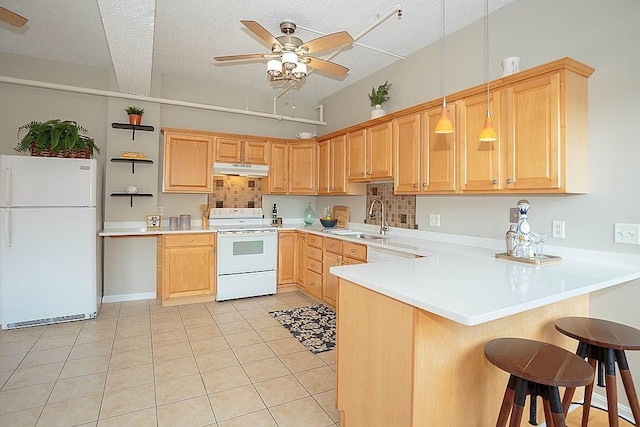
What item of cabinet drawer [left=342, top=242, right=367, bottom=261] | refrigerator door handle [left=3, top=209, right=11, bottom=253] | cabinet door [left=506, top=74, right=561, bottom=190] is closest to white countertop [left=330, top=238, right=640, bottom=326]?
cabinet door [left=506, top=74, right=561, bottom=190]

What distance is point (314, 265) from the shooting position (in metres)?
4.29

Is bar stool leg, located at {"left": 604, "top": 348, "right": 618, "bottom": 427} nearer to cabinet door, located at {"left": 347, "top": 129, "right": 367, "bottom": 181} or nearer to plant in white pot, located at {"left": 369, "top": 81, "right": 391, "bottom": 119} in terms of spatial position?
cabinet door, located at {"left": 347, "top": 129, "right": 367, "bottom": 181}

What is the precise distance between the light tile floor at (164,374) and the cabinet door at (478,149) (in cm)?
184

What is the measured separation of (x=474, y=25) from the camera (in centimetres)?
300

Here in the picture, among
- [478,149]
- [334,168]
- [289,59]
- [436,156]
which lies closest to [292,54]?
[289,59]

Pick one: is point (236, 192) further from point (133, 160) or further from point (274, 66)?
point (274, 66)

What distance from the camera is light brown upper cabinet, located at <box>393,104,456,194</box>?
2820 mm

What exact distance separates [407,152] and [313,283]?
2.05 m

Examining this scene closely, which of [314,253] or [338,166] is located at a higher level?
[338,166]

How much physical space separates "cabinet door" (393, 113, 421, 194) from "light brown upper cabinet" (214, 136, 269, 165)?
208 cm

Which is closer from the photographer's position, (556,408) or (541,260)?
(556,408)

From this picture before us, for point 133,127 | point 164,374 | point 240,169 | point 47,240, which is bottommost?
point 164,374

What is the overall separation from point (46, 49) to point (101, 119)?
0.86 metres

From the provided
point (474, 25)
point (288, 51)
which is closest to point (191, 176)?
point (288, 51)
